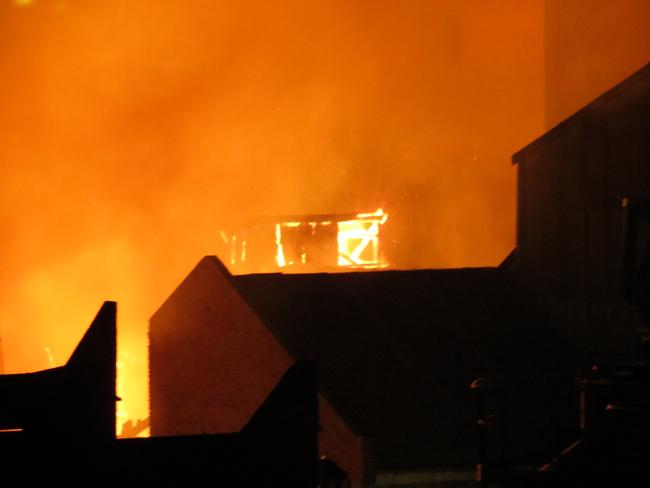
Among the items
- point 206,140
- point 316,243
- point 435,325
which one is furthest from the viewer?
point 206,140

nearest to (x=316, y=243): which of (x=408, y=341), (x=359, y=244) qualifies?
(x=359, y=244)

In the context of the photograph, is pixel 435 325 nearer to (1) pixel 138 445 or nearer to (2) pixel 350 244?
(2) pixel 350 244

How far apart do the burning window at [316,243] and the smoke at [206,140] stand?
3.95m

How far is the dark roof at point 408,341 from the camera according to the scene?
440 inches

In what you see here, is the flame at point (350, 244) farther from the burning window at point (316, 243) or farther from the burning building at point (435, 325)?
the burning building at point (435, 325)

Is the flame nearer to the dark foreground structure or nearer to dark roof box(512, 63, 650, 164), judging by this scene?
dark roof box(512, 63, 650, 164)

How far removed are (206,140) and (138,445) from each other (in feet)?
85.1

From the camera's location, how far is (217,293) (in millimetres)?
12680

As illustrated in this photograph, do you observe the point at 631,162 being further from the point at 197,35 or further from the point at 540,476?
the point at 197,35

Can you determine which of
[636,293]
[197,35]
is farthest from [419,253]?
[636,293]

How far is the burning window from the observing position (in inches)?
842

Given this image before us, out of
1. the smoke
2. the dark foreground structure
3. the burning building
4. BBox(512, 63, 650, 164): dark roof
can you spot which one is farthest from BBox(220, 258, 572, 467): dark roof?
the smoke

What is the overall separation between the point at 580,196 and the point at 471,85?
13300mm

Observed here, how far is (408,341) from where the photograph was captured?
12586mm
